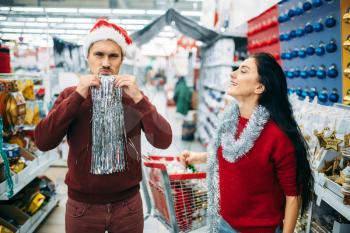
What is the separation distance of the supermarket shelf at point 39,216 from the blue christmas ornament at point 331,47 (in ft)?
11.2

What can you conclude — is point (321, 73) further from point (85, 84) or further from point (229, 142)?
point (85, 84)

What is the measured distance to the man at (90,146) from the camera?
66.6 inches

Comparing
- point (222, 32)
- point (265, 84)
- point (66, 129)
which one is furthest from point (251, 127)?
point (222, 32)

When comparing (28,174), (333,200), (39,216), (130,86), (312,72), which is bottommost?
(39,216)

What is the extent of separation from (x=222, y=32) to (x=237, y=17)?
168 centimetres

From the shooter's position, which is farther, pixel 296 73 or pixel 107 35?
pixel 296 73

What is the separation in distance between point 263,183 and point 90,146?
953 mm

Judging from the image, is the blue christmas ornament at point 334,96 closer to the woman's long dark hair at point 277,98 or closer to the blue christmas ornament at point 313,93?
the blue christmas ornament at point 313,93

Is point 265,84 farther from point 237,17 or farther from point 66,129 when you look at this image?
point 237,17

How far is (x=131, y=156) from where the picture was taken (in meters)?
1.81

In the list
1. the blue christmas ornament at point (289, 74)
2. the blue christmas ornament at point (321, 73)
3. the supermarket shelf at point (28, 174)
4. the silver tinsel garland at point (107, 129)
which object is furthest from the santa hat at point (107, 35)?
the blue christmas ornament at point (289, 74)

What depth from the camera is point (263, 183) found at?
1712mm

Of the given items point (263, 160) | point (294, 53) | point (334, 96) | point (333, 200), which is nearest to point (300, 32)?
point (294, 53)

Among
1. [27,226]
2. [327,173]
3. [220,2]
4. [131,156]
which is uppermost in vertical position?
[220,2]
